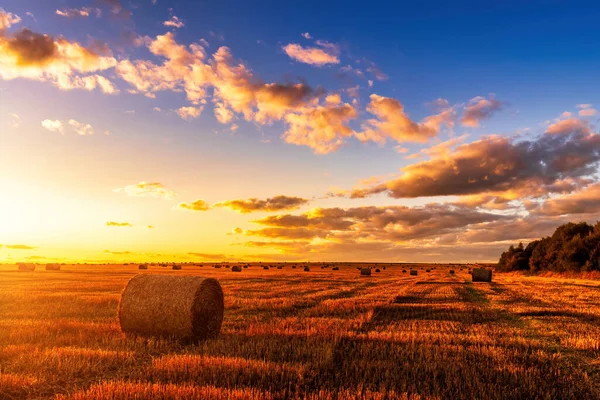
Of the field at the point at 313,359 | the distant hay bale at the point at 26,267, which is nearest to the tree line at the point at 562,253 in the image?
the field at the point at 313,359

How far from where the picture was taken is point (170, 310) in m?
12.2

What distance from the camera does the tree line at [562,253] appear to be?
171 feet

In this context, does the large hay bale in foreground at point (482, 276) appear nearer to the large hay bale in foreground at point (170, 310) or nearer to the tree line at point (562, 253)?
the tree line at point (562, 253)

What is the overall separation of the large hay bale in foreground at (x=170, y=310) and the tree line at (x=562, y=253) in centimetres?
5153

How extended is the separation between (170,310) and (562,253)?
58.7m

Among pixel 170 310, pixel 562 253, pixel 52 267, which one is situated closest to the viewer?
pixel 170 310

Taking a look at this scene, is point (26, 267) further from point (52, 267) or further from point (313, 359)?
point (313, 359)

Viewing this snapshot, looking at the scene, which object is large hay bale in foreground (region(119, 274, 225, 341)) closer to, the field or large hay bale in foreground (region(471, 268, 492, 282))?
the field

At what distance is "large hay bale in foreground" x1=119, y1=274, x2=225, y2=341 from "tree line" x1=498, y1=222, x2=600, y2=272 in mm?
51535

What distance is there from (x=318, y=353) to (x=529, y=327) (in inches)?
342

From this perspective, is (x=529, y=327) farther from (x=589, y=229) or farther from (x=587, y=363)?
(x=589, y=229)

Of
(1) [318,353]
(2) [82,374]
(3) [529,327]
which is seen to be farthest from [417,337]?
(2) [82,374]

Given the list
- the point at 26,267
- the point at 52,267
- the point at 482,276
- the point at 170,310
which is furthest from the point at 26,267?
the point at 170,310

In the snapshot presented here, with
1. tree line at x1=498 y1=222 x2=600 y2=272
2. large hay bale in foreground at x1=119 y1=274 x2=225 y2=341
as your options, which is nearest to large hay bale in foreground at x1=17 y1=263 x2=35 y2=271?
large hay bale in foreground at x1=119 y1=274 x2=225 y2=341
